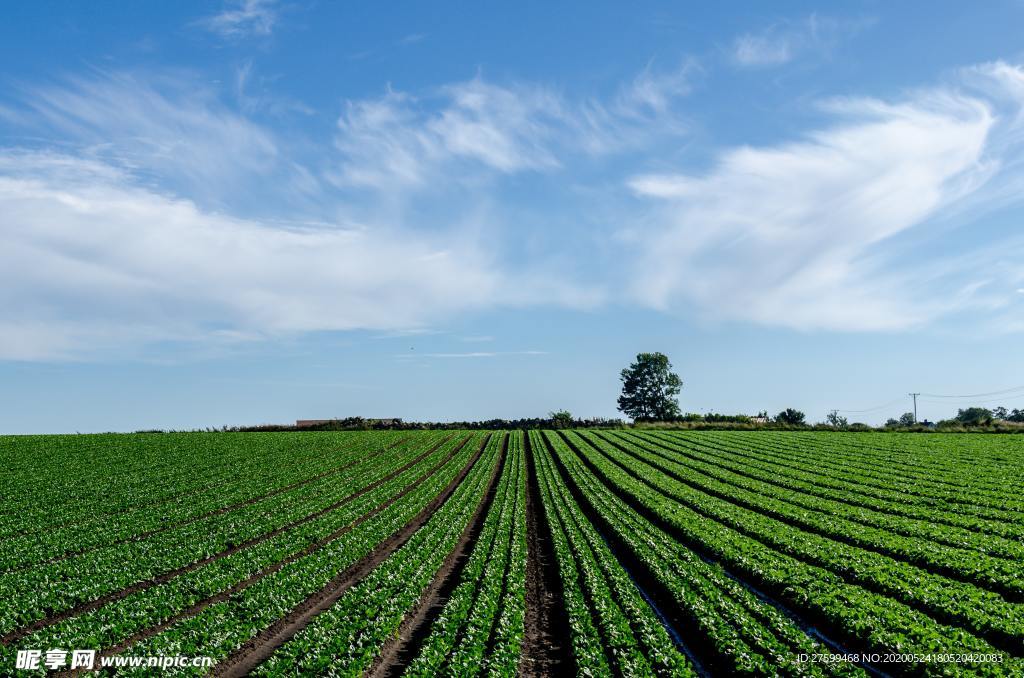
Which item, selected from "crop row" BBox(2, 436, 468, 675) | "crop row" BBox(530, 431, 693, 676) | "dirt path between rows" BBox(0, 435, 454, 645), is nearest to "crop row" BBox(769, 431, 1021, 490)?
"crop row" BBox(530, 431, 693, 676)

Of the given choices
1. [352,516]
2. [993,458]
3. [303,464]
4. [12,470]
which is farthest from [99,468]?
[993,458]

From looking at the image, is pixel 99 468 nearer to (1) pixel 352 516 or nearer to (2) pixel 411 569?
(1) pixel 352 516

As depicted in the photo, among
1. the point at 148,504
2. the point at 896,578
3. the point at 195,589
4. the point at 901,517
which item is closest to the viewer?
the point at 896,578

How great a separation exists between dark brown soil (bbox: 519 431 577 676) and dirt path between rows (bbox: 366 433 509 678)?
2545 millimetres

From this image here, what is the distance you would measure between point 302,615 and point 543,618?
23.0ft

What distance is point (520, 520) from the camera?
2952 centimetres

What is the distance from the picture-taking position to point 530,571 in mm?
21438

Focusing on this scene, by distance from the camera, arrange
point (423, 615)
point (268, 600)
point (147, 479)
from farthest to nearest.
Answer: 1. point (147, 479)
2. point (268, 600)
3. point (423, 615)

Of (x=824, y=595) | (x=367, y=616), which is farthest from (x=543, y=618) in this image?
(x=824, y=595)

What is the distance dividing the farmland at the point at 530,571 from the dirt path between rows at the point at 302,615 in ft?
0.31

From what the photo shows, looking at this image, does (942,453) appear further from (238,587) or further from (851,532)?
(238,587)

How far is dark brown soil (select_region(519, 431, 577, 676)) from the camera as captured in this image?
45.5 feet

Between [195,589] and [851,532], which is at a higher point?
[851,532]

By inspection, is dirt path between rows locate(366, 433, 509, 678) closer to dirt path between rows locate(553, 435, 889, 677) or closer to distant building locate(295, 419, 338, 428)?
dirt path between rows locate(553, 435, 889, 677)
